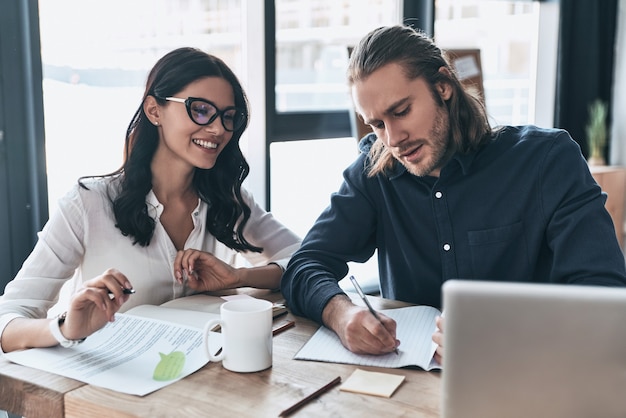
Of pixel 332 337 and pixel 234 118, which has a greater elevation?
pixel 234 118

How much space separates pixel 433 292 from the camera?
1.65 meters

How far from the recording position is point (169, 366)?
113 cm

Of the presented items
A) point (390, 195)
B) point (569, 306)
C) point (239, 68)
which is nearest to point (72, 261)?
point (390, 195)

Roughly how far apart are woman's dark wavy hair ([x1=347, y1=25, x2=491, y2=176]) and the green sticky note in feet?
2.53

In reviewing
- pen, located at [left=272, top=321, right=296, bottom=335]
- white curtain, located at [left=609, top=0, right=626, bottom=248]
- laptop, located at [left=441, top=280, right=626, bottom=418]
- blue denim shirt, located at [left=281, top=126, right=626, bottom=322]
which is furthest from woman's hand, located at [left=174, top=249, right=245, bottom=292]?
white curtain, located at [left=609, top=0, right=626, bottom=248]

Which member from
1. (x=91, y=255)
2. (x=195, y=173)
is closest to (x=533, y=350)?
(x=91, y=255)

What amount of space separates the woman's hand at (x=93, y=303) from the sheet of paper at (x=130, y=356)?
1.6 inches

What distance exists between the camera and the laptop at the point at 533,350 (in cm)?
75

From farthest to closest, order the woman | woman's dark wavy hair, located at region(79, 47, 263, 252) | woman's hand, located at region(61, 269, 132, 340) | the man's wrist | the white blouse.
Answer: woman's dark wavy hair, located at region(79, 47, 263, 252)
the woman
the white blouse
the man's wrist
woman's hand, located at region(61, 269, 132, 340)

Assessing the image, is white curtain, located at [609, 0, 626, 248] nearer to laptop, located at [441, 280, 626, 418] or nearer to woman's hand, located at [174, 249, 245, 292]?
woman's hand, located at [174, 249, 245, 292]

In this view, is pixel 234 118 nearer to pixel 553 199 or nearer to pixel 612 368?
pixel 553 199

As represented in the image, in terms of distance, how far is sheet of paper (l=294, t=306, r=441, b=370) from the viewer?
3.84 feet

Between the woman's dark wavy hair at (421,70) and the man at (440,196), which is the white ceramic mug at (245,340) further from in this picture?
the woman's dark wavy hair at (421,70)

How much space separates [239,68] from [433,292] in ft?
5.26
